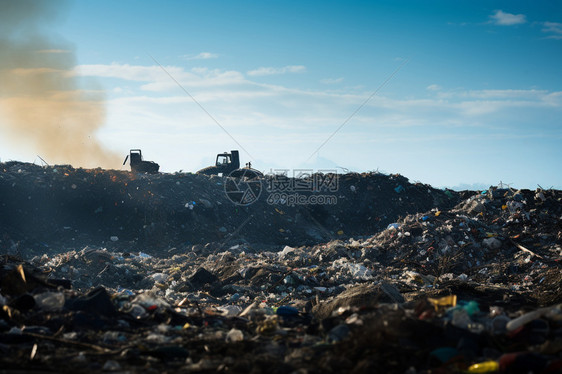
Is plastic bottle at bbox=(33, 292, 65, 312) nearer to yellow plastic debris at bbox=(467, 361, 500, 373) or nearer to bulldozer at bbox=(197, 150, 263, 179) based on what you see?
yellow plastic debris at bbox=(467, 361, 500, 373)

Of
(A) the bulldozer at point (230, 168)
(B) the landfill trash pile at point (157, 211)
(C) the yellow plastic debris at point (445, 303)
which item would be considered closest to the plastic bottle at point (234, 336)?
(C) the yellow plastic debris at point (445, 303)

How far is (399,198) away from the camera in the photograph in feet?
56.7

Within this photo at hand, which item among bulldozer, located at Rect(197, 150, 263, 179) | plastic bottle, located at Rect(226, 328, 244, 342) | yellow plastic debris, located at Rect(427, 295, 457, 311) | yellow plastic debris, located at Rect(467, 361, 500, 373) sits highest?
bulldozer, located at Rect(197, 150, 263, 179)

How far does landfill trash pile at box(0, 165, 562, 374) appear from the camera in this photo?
304 cm

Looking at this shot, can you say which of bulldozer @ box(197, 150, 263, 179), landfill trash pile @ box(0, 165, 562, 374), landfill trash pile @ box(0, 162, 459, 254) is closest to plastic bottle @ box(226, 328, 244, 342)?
landfill trash pile @ box(0, 165, 562, 374)

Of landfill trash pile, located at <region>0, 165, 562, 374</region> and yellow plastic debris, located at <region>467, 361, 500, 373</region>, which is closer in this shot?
yellow plastic debris, located at <region>467, 361, 500, 373</region>

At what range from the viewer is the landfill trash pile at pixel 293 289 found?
3045 millimetres

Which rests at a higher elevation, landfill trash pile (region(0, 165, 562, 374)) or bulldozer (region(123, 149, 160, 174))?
bulldozer (region(123, 149, 160, 174))

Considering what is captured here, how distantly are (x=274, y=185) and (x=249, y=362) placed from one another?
14.5m

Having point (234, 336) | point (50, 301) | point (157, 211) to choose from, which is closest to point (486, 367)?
point (234, 336)

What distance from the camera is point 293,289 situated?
23.9ft

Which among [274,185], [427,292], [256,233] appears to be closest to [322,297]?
[427,292]

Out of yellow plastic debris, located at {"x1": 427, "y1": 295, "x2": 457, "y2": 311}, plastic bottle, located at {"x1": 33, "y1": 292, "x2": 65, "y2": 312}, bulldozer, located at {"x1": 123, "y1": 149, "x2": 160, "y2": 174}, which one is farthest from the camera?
bulldozer, located at {"x1": 123, "y1": 149, "x2": 160, "y2": 174}

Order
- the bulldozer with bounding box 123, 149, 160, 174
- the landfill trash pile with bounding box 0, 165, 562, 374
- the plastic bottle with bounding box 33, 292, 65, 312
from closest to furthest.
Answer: the landfill trash pile with bounding box 0, 165, 562, 374 < the plastic bottle with bounding box 33, 292, 65, 312 < the bulldozer with bounding box 123, 149, 160, 174
